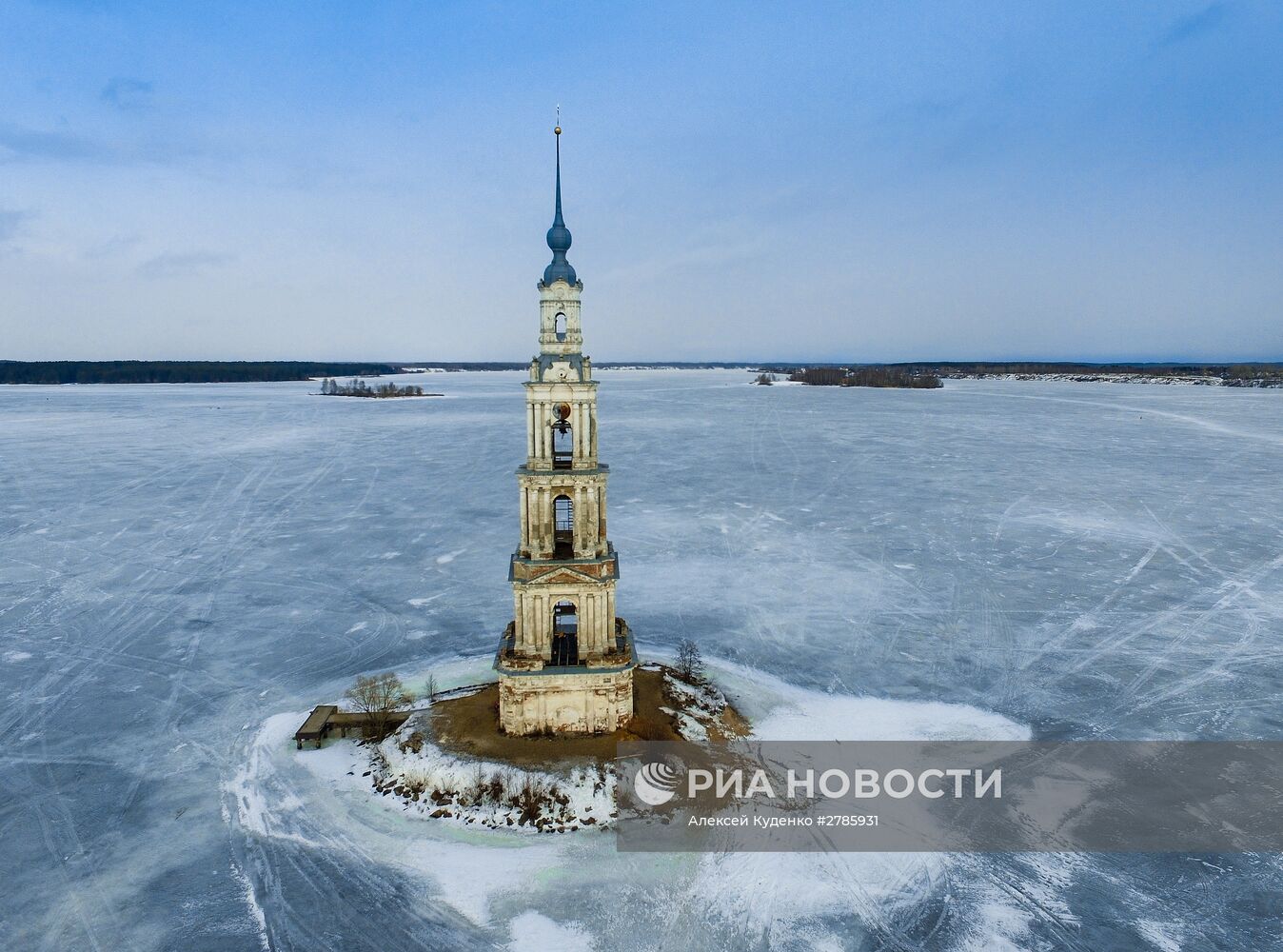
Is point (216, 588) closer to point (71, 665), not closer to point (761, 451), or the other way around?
point (71, 665)

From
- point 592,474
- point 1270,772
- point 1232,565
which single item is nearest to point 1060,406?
point 1232,565

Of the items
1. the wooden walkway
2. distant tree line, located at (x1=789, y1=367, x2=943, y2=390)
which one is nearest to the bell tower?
the wooden walkway

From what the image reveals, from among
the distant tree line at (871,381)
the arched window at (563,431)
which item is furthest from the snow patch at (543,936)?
the distant tree line at (871,381)

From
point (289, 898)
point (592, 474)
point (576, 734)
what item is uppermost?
point (592, 474)

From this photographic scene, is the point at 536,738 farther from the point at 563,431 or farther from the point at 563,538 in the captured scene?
the point at 563,431

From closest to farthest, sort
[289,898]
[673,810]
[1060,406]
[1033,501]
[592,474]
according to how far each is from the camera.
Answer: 1. [289,898]
2. [673,810]
3. [592,474]
4. [1033,501]
5. [1060,406]

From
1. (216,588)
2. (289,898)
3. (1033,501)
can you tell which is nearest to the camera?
(289,898)
